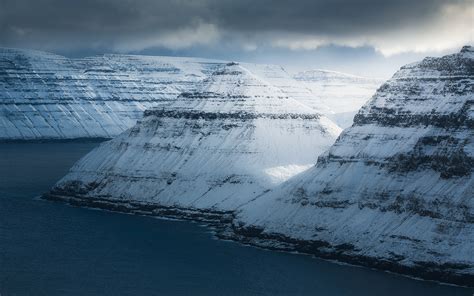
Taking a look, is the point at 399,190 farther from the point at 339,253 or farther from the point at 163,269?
the point at 163,269

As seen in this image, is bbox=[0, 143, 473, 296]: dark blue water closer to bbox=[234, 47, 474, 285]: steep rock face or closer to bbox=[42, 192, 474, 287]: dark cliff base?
bbox=[42, 192, 474, 287]: dark cliff base

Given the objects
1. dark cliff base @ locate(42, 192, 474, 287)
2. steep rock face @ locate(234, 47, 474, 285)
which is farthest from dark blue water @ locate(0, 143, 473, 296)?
steep rock face @ locate(234, 47, 474, 285)

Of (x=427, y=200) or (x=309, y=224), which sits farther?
(x=309, y=224)

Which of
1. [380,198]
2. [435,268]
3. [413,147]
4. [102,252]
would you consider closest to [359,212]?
[380,198]

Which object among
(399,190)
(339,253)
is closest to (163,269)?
(339,253)

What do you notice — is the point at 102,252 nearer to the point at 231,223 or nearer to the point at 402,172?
the point at 231,223

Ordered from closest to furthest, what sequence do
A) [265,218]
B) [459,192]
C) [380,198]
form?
[459,192]
[380,198]
[265,218]
